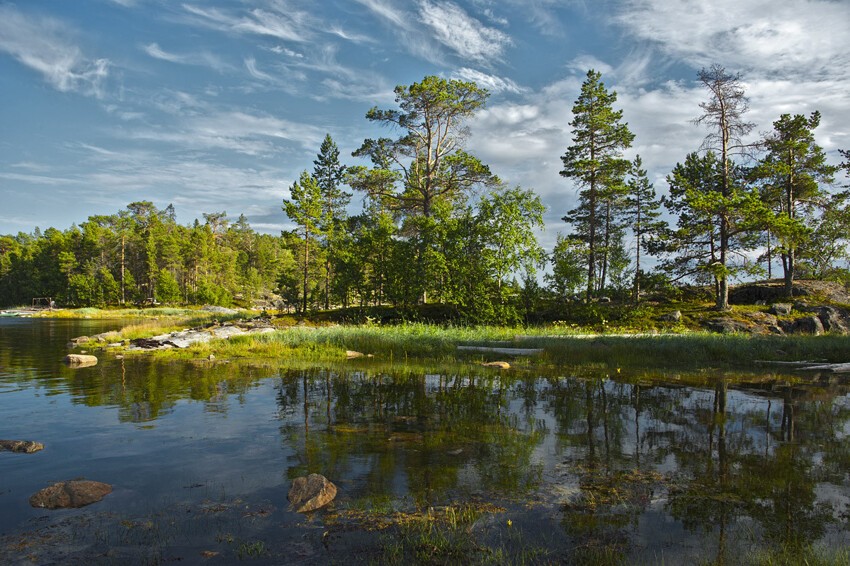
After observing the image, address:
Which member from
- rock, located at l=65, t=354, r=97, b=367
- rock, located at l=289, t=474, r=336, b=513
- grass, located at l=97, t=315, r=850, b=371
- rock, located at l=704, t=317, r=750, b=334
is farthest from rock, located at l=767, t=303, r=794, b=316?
rock, located at l=65, t=354, r=97, b=367

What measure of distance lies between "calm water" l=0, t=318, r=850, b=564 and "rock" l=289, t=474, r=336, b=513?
0.59 ft

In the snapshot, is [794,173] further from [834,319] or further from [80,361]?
[80,361]

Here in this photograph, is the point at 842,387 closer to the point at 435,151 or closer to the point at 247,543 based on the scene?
the point at 247,543

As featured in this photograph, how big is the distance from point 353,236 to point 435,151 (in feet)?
33.9

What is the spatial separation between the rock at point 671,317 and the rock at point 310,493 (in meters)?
29.5

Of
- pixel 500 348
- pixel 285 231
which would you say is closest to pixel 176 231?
pixel 285 231

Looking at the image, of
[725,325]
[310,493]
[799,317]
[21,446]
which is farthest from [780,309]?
[21,446]

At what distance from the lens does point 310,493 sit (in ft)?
20.6

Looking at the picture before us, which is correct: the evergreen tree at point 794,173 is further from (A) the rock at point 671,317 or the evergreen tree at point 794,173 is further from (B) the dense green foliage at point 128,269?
(B) the dense green foliage at point 128,269

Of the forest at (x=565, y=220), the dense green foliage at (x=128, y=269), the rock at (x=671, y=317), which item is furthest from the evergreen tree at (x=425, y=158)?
the dense green foliage at (x=128, y=269)

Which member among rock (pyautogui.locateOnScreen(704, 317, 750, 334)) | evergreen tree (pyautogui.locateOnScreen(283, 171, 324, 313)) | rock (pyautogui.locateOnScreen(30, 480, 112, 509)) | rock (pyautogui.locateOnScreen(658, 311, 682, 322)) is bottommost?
rock (pyautogui.locateOnScreen(30, 480, 112, 509))

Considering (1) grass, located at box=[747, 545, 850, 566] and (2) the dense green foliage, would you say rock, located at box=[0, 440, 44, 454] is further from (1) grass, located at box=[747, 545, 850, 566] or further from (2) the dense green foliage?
(2) the dense green foliage

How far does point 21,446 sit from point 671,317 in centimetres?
3243

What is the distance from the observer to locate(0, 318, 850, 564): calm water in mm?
5246
